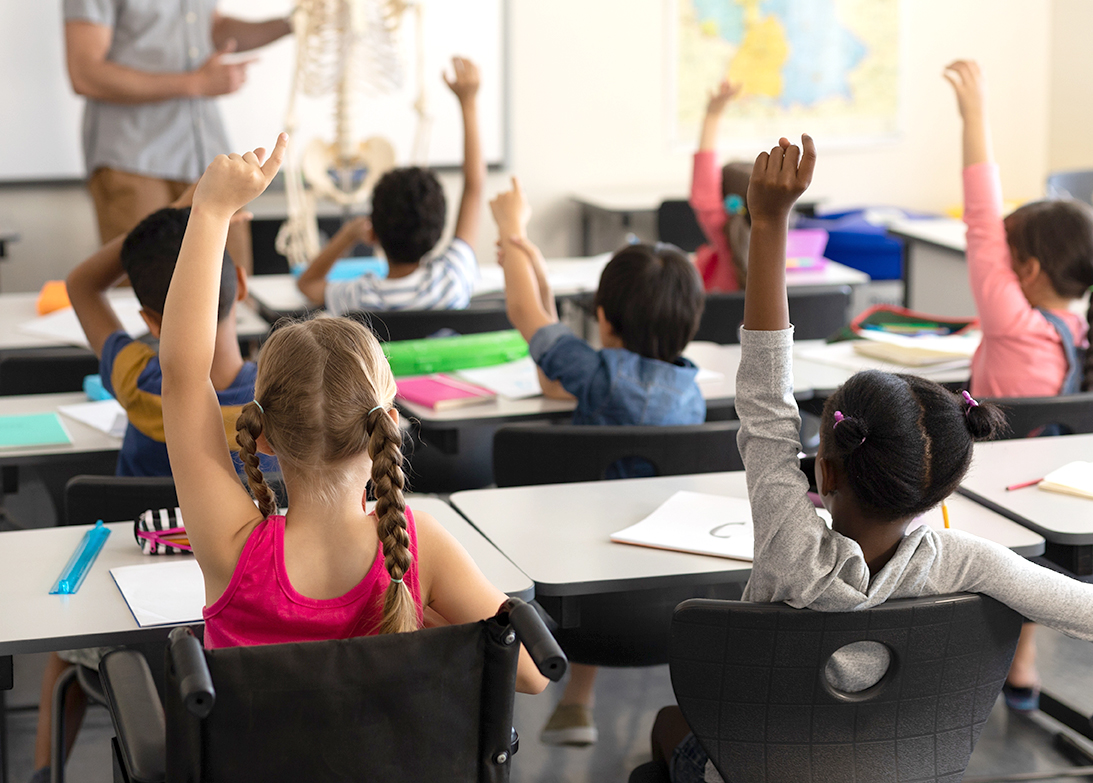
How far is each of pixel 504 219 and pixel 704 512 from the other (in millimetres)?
913

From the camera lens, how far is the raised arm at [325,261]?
3674 millimetres

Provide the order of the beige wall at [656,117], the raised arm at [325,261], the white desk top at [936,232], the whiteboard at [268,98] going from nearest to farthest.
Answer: the raised arm at [325,261] → the white desk top at [936,232] → the whiteboard at [268,98] → the beige wall at [656,117]

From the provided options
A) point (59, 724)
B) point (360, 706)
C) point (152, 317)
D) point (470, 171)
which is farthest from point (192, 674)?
point (470, 171)

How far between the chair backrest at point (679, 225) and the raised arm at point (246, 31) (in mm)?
1807

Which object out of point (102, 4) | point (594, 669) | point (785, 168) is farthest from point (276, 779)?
point (102, 4)

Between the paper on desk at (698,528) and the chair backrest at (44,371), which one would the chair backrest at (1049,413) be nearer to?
the paper on desk at (698,528)

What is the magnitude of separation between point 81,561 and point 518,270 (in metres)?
1.16

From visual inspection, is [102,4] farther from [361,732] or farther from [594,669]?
[361,732]

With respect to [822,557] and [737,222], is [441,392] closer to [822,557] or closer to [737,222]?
[822,557]

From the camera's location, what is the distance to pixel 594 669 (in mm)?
A: 2506

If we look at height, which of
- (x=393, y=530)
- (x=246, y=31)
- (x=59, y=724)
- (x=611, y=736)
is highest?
(x=246, y=31)

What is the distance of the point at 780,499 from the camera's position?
1.38 m

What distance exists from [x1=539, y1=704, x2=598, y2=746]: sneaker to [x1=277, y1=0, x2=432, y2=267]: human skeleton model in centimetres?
267

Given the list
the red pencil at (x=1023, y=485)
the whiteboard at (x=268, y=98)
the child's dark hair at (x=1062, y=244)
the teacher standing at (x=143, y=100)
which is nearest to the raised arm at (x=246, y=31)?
the teacher standing at (x=143, y=100)
